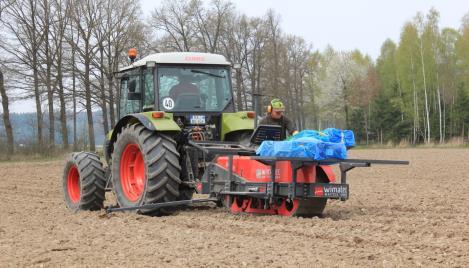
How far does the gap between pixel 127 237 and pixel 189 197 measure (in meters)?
2.69

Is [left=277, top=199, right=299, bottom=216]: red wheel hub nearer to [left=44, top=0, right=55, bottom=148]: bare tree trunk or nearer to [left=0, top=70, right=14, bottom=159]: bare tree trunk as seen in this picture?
[left=0, top=70, right=14, bottom=159]: bare tree trunk

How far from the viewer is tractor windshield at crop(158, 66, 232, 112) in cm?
919

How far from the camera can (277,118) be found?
8898 millimetres

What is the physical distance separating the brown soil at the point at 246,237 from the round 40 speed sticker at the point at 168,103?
147cm

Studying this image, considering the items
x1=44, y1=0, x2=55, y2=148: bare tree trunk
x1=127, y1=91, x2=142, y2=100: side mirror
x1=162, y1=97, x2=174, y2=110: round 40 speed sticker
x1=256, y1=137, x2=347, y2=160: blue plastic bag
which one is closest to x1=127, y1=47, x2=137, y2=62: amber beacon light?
x1=127, y1=91, x2=142, y2=100: side mirror

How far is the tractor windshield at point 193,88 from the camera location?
919 cm

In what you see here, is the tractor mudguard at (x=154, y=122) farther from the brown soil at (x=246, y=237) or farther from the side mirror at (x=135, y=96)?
the brown soil at (x=246, y=237)

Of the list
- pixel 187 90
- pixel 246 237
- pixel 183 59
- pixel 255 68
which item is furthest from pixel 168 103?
pixel 255 68

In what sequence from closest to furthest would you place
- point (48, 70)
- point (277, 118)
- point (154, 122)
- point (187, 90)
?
point (154, 122) → point (277, 118) → point (187, 90) → point (48, 70)

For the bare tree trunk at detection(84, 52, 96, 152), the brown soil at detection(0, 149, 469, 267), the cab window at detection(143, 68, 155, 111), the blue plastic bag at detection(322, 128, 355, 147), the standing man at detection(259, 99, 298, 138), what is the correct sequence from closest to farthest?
the brown soil at detection(0, 149, 469, 267), the blue plastic bag at detection(322, 128, 355, 147), the standing man at detection(259, 99, 298, 138), the cab window at detection(143, 68, 155, 111), the bare tree trunk at detection(84, 52, 96, 152)

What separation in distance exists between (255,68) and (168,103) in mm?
38228

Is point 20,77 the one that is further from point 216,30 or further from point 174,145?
point 174,145

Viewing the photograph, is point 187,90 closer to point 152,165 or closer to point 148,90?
point 148,90

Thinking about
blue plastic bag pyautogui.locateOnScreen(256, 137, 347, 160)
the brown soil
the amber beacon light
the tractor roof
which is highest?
the amber beacon light
